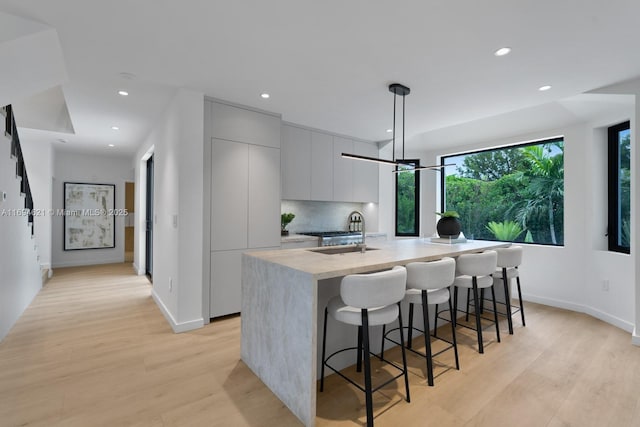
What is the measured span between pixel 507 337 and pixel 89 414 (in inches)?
141

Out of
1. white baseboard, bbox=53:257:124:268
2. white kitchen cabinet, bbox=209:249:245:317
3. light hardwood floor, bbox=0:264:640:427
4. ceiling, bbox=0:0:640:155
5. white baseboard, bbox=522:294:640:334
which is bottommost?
light hardwood floor, bbox=0:264:640:427

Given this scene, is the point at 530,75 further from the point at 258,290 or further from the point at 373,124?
the point at 258,290

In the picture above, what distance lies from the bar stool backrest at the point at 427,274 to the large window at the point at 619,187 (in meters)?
2.81

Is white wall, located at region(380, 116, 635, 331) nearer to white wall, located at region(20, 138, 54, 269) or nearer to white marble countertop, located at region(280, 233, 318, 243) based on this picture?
white marble countertop, located at region(280, 233, 318, 243)

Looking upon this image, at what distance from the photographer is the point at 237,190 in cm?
363

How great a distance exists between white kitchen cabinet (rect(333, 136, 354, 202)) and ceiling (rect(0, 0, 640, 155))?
43.8 inches

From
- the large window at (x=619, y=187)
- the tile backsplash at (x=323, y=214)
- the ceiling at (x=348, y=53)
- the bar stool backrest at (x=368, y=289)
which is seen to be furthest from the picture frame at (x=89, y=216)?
the large window at (x=619, y=187)

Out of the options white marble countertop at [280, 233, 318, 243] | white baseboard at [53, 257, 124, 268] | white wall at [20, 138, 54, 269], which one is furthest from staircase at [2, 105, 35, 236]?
white marble countertop at [280, 233, 318, 243]

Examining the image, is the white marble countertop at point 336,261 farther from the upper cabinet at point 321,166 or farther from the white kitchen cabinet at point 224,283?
the upper cabinet at point 321,166

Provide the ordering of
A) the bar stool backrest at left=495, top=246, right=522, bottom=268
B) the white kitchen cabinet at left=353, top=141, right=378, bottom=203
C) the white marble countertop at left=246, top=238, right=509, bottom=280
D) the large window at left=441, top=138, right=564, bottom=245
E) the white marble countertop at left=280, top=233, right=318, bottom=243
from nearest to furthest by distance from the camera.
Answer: the white marble countertop at left=246, top=238, right=509, bottom=280 → the bar stool backrest at left=495, top=246, right=522, bottom=268 → the white marble countertop at left=280, top=233, right=318, bottom=243 → the large window at left=441, top=138, right=564, bottom=245 → the white kitchen cabinet at left=353, top=141, right=378, bottom=203

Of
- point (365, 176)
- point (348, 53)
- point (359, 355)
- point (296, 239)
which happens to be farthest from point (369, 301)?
point (365, 176)

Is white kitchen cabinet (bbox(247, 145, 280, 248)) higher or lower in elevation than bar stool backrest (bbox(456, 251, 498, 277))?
higher

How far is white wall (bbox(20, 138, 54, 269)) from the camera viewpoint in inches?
222

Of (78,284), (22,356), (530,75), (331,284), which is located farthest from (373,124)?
(78,284)
